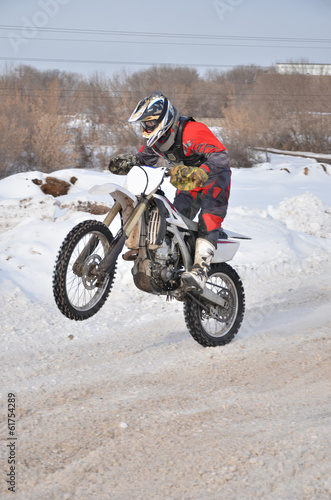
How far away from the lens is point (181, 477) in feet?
10.2

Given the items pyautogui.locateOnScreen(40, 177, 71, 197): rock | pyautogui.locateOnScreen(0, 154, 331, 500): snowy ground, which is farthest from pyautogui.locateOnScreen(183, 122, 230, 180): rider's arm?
pyautogui.locateOnScreen(40, 177, 71, 197): rock

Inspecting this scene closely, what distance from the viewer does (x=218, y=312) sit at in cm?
562

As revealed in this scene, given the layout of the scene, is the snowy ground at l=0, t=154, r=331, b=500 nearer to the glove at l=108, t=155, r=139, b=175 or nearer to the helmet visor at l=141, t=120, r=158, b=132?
the glove at l=108, t=155, r=139, b=175

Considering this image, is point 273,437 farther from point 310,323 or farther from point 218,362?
point 310,323

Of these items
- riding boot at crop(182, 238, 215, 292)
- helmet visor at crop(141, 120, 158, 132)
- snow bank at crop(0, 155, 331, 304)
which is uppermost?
helmet visor at crop(141, 120, 158, 132)

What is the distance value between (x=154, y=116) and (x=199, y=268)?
4.57 feet

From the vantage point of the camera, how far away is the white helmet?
15.9ft

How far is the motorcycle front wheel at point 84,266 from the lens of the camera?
4.44 meters

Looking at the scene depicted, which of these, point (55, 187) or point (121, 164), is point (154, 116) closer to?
point (121, 164)

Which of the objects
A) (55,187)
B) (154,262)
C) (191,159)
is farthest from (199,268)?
(55,187)

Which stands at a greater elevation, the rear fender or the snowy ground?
the rear fender

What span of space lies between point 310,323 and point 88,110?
142 feet

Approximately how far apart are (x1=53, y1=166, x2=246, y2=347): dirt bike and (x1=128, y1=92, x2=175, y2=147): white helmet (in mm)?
370

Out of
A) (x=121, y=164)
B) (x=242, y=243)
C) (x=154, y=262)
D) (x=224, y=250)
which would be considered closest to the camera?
(x=154, y=262)
